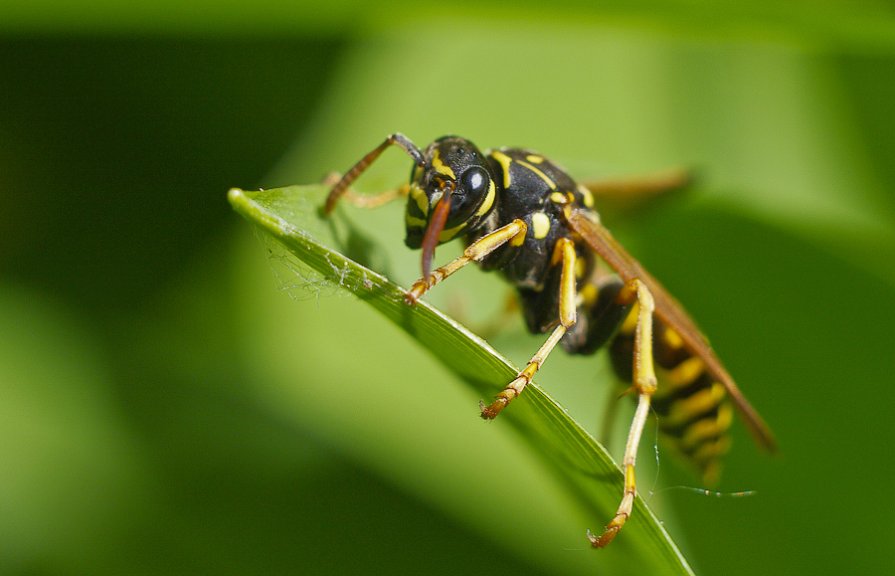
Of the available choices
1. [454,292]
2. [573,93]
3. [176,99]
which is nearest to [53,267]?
[176,99]

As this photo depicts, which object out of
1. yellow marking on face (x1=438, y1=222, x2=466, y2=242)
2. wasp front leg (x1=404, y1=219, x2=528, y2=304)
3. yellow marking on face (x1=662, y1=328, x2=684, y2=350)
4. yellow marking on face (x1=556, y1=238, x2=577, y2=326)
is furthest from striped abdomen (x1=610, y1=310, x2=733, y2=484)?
yellow marking on face (x1=438, y1=222, x2=466, y2=242)

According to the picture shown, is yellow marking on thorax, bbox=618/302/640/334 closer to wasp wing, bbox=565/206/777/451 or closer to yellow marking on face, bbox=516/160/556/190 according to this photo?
wasp wing, bbox=565/206/777/451

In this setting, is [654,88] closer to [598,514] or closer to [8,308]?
[598,514]

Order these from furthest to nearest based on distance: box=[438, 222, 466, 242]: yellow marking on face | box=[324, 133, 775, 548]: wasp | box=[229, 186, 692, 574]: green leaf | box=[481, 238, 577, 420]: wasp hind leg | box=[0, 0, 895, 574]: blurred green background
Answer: box=[0, 0, 895, 574]: blurred green background < box=[438, 222, 466, 242]: yellow marking on face < box=[324, 133, 775, 548]: wasp < box=[481, 238, 577, 420]: wasp hind leg < box=[229, 186, 692, 574]: green leaf

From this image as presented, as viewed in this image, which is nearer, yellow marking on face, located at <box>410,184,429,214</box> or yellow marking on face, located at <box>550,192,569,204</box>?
yellow marking on face, located at <box>410,184,429,214</box>

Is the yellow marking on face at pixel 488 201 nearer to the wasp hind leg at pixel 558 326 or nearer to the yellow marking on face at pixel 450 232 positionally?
the yellow marking on face at pixel 450 232

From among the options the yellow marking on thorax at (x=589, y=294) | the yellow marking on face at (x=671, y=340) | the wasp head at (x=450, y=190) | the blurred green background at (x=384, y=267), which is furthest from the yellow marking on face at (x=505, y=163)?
the yellow marking on face at (x=671, y=340)

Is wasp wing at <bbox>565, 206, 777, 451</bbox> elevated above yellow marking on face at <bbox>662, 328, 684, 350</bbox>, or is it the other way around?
wasp wing at <bbox>565, 206, 777, 451</bbox>
